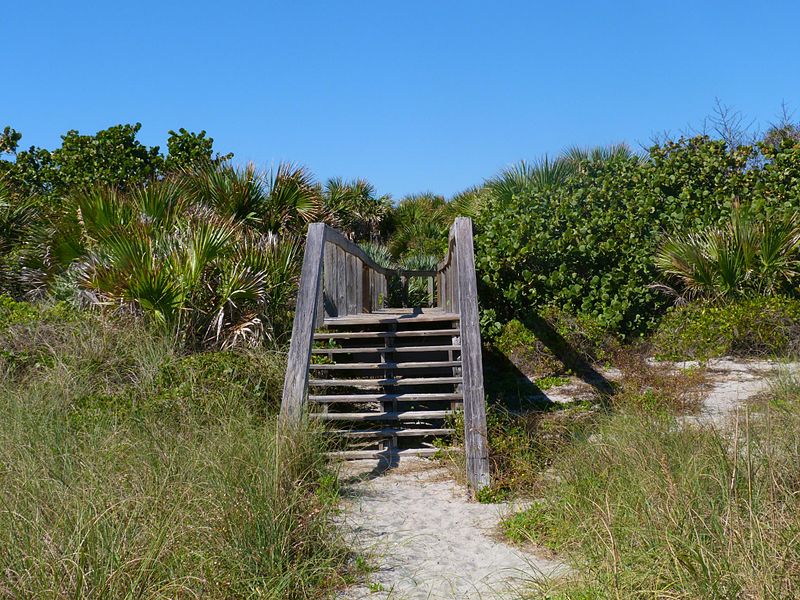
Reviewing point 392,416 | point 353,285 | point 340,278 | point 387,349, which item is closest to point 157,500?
point 392,416

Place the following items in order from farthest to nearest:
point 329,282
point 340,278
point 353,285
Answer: point 353,285, point 340,278, point 329,282

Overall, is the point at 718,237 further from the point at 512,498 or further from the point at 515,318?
the point at 512,498

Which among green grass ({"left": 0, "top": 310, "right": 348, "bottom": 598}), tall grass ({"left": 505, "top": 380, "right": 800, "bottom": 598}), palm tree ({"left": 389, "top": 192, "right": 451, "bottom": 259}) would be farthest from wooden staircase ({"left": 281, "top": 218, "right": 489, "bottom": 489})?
palm tree ({"left": 389, "top": 192, "right": 451, "bottom": 259})

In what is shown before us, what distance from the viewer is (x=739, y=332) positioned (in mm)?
11086

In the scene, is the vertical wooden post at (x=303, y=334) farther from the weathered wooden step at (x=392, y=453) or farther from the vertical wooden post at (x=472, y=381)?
the vertical wooden post at (x=472, y=381)

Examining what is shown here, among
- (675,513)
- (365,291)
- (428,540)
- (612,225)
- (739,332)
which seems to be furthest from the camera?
(365,291)

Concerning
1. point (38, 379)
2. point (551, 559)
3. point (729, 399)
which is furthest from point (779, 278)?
point (38, 379)

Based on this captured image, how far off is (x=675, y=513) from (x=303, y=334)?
14.3 feet

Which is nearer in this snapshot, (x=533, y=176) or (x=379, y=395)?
(x=379, y=395)

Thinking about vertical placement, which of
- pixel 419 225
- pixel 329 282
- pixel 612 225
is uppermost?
pixel 419 225

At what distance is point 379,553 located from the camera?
5082 mm

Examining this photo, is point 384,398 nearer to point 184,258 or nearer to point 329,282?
point 329,282

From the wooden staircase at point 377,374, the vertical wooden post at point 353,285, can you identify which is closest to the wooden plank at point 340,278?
the wooden staircase at point 377,374

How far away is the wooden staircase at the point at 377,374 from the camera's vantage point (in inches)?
284
